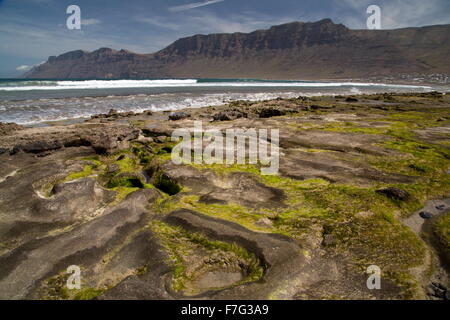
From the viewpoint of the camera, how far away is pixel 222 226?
275 inches

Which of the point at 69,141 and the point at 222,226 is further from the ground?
the point at 69,141

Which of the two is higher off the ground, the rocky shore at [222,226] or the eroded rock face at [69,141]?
the eroded rock face at [69,141]

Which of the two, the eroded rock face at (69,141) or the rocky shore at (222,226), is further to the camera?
the eroded rock face at (69,141)

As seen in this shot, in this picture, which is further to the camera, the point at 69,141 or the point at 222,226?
the point at 69,141

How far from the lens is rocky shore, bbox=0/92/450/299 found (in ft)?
17.6

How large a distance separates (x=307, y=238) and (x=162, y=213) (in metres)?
4.35

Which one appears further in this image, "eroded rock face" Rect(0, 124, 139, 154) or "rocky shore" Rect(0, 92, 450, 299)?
"eroded rock face" Rect(0, 124, 139, 154)

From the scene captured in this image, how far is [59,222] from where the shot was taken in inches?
290

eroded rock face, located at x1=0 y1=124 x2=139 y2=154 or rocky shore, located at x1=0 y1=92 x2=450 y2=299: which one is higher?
eroded rock face, located at x1=0 y1=124 x2=139 y2=154

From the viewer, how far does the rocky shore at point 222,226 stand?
5.36 m
